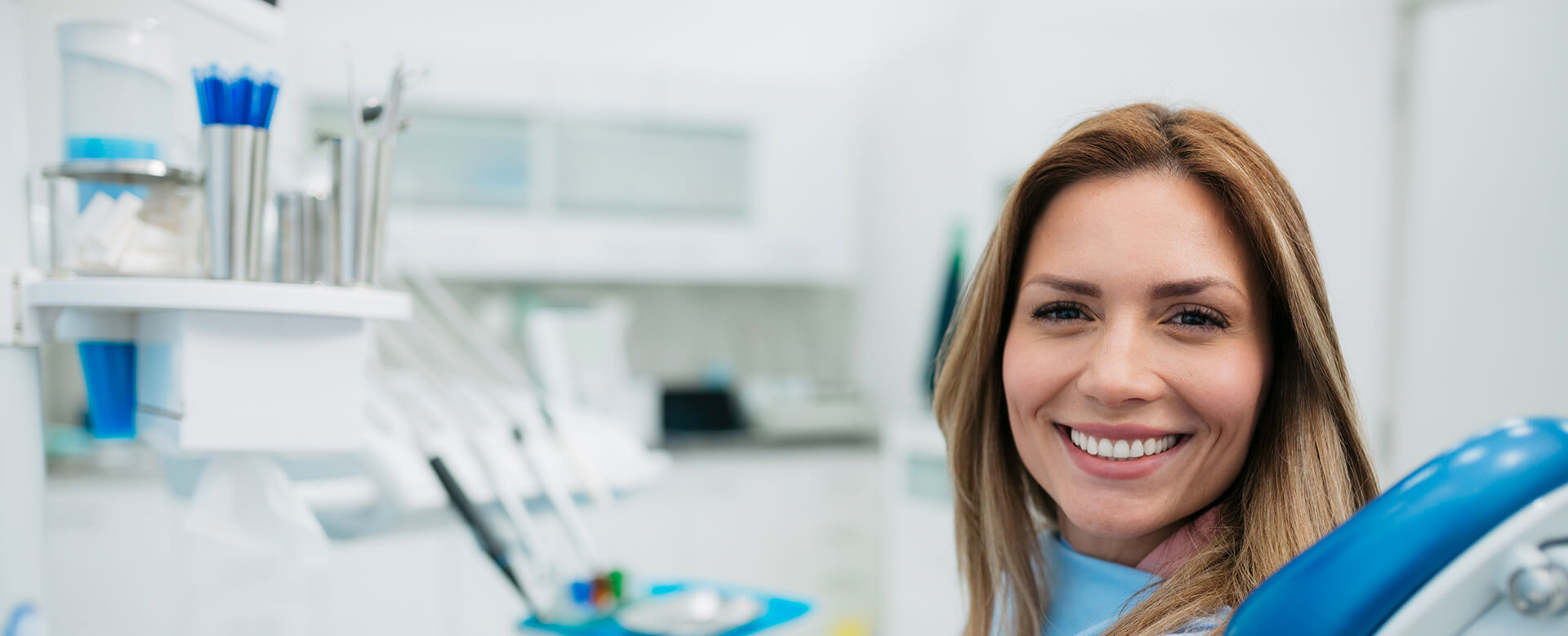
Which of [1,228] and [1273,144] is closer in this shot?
[1,228]

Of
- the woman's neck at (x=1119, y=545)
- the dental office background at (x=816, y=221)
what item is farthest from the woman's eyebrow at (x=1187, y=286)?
the dental office background at (x=816, y=221)

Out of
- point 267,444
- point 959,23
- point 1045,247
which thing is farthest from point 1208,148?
point 959,23

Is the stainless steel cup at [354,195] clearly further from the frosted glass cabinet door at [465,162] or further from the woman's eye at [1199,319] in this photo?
the frosted glass cabinet door at [465,162]

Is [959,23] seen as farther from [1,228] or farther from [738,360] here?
[1,228]

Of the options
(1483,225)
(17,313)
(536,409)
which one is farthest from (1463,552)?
(1483,225)

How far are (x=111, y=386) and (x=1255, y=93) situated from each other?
2.37 metres

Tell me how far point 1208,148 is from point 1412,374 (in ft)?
6.24

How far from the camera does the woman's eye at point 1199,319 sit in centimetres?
75

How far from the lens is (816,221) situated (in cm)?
349

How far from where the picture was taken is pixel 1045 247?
825mm

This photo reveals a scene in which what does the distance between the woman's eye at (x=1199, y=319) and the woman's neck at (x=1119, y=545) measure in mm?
179

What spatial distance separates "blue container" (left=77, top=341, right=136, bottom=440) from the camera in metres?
0.80

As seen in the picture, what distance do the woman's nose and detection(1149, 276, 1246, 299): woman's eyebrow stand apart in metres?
0.04

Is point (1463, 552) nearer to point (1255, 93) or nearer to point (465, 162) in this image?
point (1255, 93)
